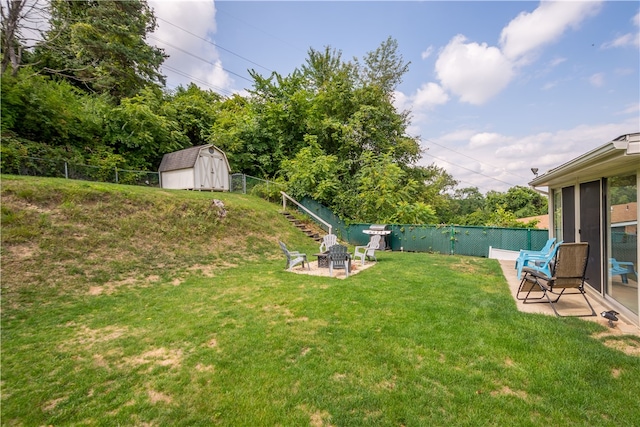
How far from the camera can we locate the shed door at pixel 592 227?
502cm

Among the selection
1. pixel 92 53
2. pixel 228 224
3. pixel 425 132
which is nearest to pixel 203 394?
pixel 228 224

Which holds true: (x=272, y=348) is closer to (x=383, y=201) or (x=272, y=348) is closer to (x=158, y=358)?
(x=158, y=358)

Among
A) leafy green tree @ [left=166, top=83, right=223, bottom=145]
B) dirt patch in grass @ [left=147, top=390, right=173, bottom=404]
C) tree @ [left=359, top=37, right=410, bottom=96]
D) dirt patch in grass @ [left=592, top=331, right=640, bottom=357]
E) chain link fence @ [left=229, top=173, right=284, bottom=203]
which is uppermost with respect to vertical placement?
tree @ [left=359, top=37, right=410, bottom=96]

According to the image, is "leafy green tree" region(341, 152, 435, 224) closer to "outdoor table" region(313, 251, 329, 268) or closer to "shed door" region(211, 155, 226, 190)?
"outdoor table" region(313, 251, 329, 268)

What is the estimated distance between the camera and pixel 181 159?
16141 millimetres

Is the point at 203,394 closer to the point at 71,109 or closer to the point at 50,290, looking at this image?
the point at 50,290

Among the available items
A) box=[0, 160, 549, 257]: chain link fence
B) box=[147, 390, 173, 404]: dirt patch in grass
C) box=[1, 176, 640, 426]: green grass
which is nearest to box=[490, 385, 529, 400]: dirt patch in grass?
box=[1, 176, 640, 426]: green grass

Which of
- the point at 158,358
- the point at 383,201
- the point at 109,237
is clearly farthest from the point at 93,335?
the point at 383,201

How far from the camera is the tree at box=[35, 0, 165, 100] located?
1756 cm

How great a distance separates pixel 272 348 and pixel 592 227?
628 centimetres

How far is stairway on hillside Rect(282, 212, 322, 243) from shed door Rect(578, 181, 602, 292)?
9325mm

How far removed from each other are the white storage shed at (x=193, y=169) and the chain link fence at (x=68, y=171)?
118 centimetres

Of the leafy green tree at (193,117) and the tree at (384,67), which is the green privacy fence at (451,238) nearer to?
the tree at (384,67)

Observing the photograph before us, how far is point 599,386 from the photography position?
2570 mm
